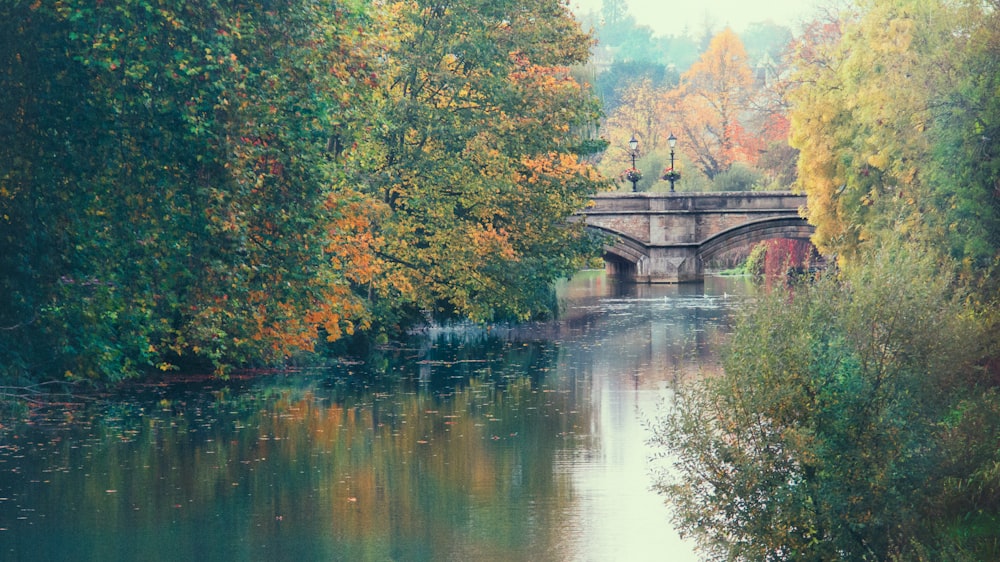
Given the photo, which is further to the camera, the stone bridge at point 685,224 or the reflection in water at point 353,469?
the stone bridge at point 685,224

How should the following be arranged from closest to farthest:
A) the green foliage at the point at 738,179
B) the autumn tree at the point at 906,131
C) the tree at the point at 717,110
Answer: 1. the autumn tree at the point at 906,131
2. the green foliage at the point at 738,179
3. the tree at the point at 717,110

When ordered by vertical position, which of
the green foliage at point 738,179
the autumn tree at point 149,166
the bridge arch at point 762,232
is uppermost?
the green foliage at point 738,179

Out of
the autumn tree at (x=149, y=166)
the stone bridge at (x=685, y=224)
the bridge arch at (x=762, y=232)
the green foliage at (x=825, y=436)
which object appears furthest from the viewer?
the stone bridge at (x=685, y=224)

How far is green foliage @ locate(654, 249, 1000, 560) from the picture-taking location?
1054 centimetres

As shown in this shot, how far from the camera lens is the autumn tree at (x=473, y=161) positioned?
97.2 feet

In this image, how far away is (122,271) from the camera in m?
15.3

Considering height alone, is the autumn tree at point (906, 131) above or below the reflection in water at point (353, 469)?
above

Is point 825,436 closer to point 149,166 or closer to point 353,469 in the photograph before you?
point 353,469

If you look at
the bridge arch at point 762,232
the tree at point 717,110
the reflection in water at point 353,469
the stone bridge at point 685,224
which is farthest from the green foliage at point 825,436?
the tree at point 717,110

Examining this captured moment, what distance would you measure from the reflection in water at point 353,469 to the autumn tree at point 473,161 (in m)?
3.29

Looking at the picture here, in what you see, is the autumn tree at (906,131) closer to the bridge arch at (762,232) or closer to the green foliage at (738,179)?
the bridge arch at (762,232)

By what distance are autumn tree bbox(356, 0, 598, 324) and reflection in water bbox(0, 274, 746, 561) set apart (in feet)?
10.8

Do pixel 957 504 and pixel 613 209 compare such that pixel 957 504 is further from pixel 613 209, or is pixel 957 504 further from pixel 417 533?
pixel 613 209

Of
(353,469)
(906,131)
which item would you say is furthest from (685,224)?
(353,469)
